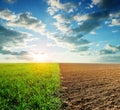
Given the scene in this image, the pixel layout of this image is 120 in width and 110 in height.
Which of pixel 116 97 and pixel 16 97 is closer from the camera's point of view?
pixel 16 97

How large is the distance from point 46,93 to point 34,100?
7.32 ft

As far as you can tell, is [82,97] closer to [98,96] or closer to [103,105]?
[98,96]

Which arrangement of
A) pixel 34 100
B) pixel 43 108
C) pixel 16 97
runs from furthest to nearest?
pixel 16 97 → pixel 34 100 → pixel 43 108

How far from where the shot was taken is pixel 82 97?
1245cm

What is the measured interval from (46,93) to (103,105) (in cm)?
414

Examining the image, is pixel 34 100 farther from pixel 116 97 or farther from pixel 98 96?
pixel 116 97

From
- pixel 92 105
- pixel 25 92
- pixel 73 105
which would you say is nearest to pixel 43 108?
pixel 73 105

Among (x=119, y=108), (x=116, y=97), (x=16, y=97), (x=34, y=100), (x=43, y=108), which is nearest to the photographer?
(x=43, y=108)

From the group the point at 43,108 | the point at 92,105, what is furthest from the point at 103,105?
the point at 43,108

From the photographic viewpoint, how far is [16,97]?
11.5m

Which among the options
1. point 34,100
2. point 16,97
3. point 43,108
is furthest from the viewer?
point 16,97

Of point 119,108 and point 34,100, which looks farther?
point 34,100

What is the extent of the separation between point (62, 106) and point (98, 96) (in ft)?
11.1

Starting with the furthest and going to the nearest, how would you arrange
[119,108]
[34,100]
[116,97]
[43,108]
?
[116,97] < [34,100] < [119,108] < [43,108]
